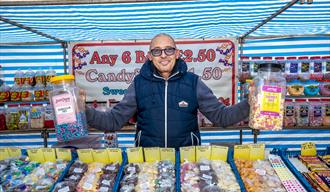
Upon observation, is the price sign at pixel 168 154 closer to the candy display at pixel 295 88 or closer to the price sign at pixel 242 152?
the price sign at pixel 242 152

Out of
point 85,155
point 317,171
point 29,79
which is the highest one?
point 29,79

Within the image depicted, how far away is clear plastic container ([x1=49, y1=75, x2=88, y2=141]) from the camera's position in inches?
68.5

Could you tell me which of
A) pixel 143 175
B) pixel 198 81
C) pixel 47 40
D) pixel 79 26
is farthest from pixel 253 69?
pixel 47 40

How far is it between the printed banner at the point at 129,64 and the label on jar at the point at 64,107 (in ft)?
9.18

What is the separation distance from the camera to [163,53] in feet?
7.60

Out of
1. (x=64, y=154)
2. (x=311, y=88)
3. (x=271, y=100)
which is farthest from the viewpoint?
(x=311, y=88)

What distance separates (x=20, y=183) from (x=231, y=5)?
1979 millimetres

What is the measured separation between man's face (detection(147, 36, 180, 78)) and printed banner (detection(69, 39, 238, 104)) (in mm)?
2076

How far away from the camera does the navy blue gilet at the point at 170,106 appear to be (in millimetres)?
2469

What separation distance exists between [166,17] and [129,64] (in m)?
1.77

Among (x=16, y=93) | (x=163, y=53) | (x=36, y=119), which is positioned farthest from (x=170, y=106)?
(x=16, y=93)

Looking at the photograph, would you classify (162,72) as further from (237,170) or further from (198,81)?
(237,170)

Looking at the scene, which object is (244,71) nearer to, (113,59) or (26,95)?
(113,59)

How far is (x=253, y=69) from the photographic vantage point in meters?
4.07
